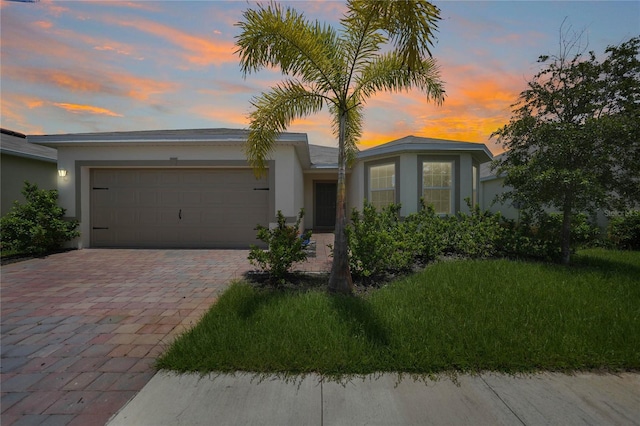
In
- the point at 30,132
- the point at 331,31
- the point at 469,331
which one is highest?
the point at 331,31

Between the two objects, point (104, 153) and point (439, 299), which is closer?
point (439, 299)

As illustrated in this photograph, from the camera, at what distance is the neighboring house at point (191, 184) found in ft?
28.5

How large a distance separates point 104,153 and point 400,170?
9.80m

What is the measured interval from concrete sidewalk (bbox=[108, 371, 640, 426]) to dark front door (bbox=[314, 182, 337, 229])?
11861 mm

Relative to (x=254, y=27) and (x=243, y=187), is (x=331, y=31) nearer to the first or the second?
(x=254, y=27)

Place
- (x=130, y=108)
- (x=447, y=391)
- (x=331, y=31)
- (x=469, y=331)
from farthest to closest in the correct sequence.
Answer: (x=130, y=108), (x=331, y=31), (x=469, y=331), (x=447, y=391)

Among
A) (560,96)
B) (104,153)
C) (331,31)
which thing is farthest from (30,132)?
(560,96)

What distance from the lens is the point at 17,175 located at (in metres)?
9.91

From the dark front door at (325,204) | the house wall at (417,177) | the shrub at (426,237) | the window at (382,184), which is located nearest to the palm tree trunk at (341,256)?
the shrub at (426,237)

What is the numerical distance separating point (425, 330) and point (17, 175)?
14092 mm

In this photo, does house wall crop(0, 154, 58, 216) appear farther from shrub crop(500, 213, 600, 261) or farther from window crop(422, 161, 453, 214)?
shrub crop(500, 213, 600, 261)

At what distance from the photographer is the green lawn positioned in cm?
261

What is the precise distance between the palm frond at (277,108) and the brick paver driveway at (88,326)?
114 inches

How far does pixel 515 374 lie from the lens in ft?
8.27
